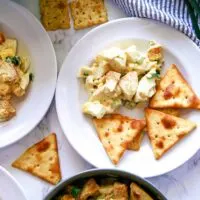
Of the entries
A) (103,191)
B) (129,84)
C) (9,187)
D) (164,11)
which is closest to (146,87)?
(129,84)

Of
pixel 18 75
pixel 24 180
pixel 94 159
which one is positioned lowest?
pixel 24 180

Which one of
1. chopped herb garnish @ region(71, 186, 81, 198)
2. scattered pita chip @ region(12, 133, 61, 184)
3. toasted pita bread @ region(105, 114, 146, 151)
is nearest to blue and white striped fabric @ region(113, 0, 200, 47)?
toasted pita bread @ region(105, 114, 146, 151)

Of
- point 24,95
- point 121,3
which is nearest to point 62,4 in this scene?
point 121,3

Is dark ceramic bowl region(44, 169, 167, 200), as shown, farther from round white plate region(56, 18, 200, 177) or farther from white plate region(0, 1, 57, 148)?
white plate region(0, 1, 57, 148)

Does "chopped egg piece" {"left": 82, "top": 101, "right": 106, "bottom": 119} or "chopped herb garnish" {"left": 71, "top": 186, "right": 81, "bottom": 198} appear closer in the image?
"chopped herb garnish" {"left": 71, "top": 186, "right": 81, "bottom": 198}

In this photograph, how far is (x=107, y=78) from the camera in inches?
85.0

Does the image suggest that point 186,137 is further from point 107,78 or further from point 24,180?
point 24,180

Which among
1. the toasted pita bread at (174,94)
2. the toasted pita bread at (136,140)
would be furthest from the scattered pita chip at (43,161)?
the toasted pita bread at (174,94)

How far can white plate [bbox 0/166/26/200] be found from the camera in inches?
84.9

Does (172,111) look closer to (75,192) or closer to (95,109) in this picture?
(95,109)

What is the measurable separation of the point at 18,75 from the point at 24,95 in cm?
9

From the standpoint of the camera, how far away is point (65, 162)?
2.26 m

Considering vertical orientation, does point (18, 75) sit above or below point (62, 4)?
below

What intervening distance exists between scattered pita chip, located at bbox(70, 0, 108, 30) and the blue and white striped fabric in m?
0.07
